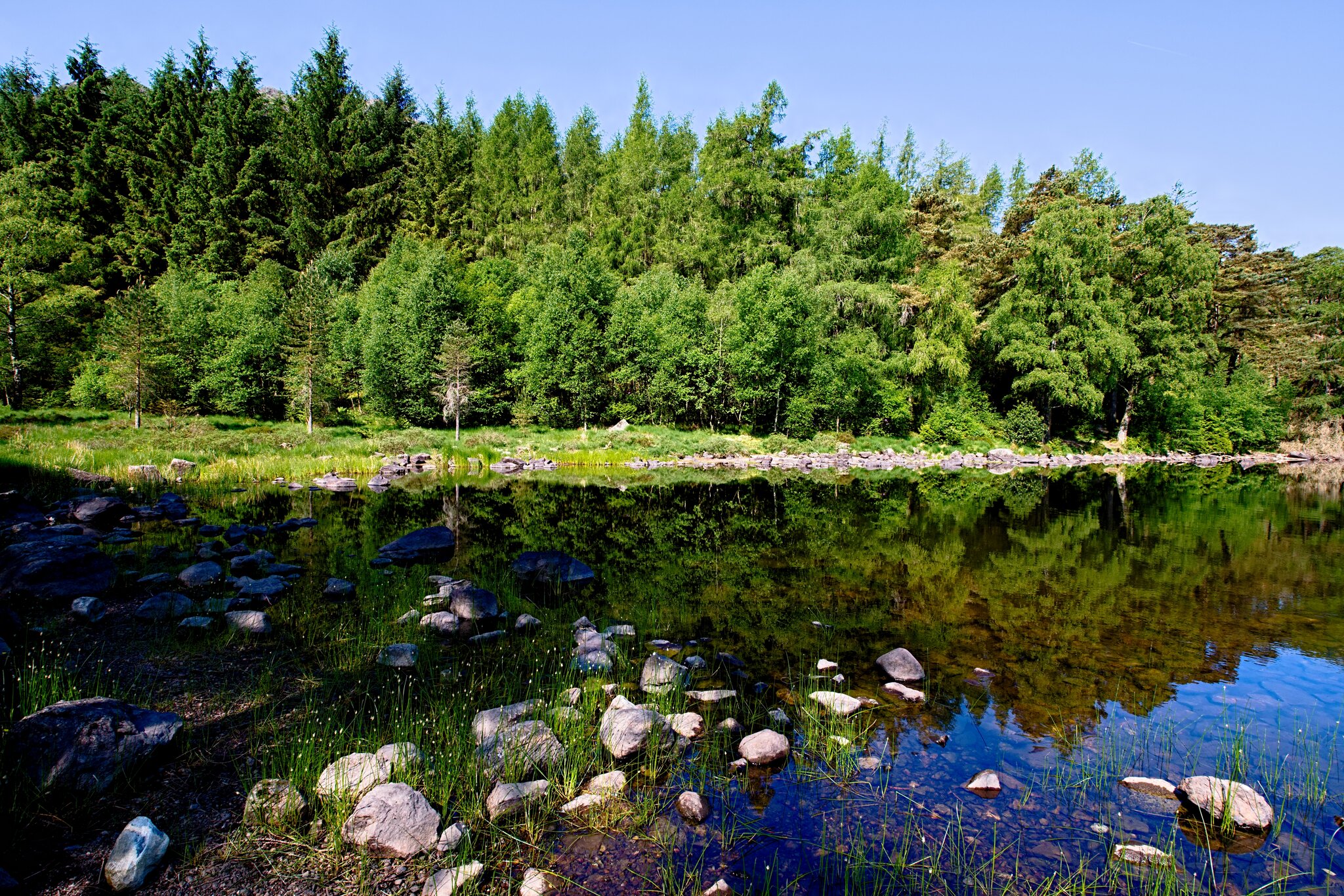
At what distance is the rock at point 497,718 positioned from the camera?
503cm

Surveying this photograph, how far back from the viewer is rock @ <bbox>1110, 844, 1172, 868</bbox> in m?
3.95

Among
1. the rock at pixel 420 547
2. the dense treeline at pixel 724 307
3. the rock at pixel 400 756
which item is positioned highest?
the dense treeline at pixel 724 307

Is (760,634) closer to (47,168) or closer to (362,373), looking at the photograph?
(362,373)

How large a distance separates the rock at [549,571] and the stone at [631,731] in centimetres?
510

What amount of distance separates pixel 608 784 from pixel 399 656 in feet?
11.2

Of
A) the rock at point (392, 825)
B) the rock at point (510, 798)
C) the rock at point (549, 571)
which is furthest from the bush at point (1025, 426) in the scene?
Result: the rock at point (392, 825)

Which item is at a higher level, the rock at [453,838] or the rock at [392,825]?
the rock at [392,825]

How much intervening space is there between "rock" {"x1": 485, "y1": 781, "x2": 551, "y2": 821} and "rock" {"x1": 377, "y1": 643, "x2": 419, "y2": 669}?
9.38 feet

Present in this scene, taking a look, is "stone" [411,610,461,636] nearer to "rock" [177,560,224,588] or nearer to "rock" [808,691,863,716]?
"rock" [177,560,224,588]

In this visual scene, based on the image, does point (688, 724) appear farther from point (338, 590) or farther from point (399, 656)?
point (338, 590)

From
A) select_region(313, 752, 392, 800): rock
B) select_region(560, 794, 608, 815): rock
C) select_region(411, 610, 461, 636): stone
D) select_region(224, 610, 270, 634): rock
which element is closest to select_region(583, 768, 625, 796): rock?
select_region(560, 794, 608, 815): rock

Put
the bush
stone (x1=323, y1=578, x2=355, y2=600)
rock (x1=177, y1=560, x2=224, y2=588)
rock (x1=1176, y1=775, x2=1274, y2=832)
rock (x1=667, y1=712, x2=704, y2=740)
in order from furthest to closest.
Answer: the bush → rock (x1=177, y1=560, x2=224, y2=588) → stone (x1=323, y1=578, x2=355, y2=600) → rock (x1=667, y1=712, x2=704, y2=740) → rock (x1=1176, y1=775, x2=1274, y2=832)

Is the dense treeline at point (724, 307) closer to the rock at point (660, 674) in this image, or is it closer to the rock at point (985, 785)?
the rock at point (660, 674)

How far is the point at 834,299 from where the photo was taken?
1571 inches
